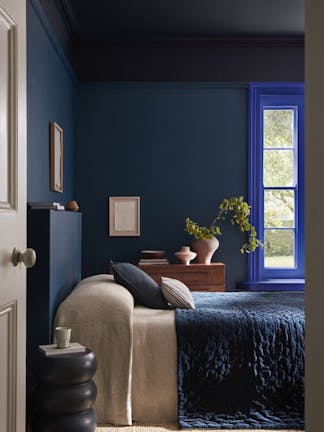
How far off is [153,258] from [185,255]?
310mm

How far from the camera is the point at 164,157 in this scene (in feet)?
21.2

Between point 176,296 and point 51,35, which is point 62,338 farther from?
point 51,35

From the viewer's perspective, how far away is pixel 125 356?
350cm

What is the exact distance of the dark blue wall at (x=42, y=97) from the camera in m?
3.97

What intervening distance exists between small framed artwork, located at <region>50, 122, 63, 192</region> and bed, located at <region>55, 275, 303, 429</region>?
4.41 feet

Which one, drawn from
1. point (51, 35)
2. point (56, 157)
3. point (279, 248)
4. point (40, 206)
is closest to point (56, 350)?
point (40, 206)

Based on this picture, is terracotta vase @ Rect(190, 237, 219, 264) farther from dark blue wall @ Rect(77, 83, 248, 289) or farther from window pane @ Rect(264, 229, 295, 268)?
window pane @ Rect(264, 229, 295, 268)

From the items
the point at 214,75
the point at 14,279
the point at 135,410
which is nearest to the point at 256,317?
the point at 135,410

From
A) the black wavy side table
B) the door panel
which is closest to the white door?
the door panel

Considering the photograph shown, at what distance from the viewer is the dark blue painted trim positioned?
4127mm

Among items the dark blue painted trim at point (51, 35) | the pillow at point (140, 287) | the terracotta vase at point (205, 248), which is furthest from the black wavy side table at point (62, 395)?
the terracotta vase at point (205, 248)

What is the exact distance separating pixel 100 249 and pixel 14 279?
14.8 feet

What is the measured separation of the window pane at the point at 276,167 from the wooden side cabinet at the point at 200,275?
117cm

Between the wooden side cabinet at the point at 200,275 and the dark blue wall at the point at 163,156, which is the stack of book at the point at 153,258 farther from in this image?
the dark blue wall at the point at 163,156
